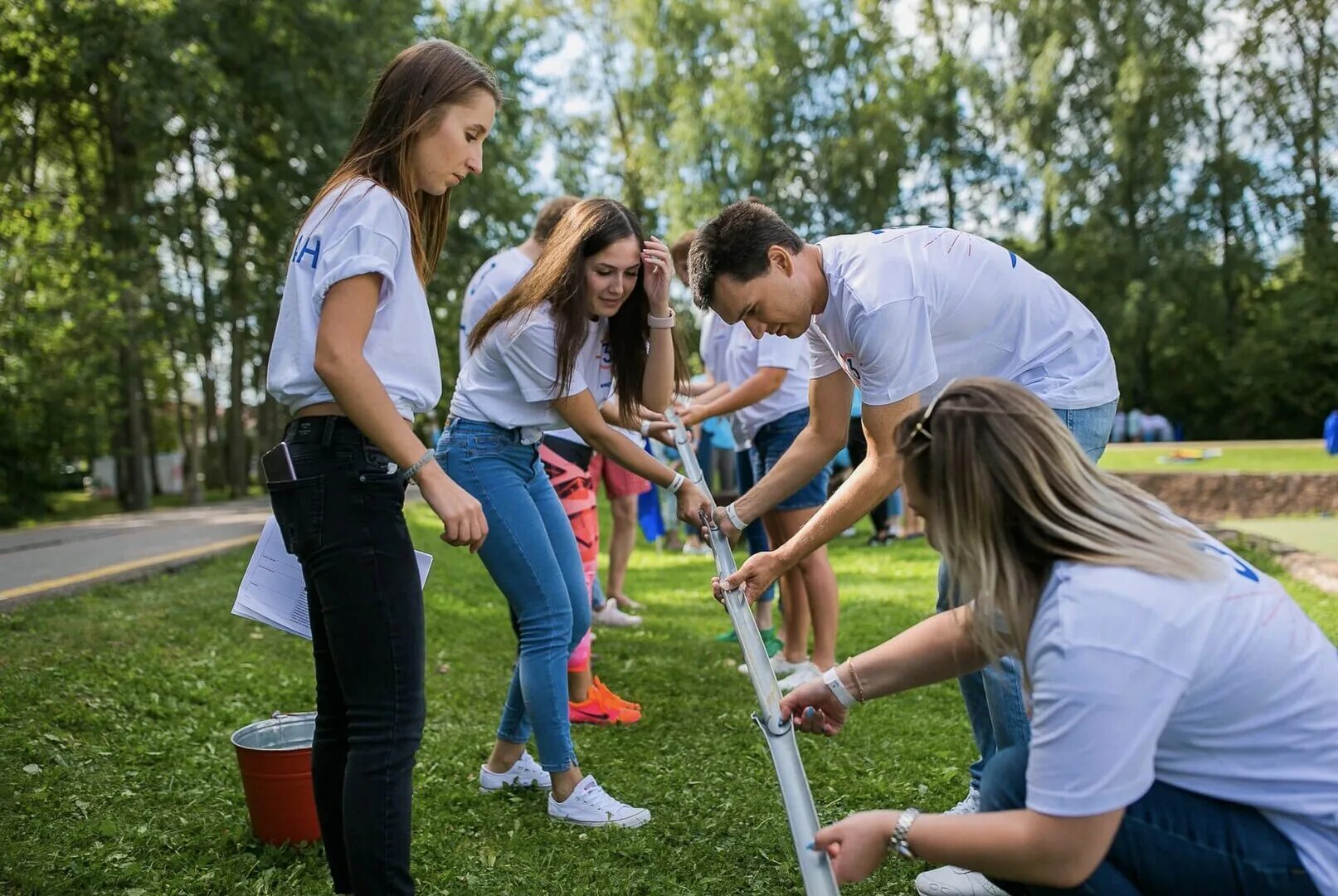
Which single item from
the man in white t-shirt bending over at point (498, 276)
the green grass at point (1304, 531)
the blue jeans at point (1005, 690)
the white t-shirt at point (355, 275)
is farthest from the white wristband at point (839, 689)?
the green grass at point (1304, 531)

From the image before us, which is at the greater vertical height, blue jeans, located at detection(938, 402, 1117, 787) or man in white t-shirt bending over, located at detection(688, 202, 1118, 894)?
man in white t-shirt bending over, located at detection(688, 202, 1118, 894)

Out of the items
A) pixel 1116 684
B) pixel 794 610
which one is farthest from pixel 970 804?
pixel 794 610

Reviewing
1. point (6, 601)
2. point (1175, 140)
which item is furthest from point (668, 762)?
point (1175, 140)

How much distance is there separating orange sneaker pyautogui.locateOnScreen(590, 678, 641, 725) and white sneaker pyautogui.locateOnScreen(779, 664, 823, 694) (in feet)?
2.12

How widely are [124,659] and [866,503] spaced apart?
3550 mm

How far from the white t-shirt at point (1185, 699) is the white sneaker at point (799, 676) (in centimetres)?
311

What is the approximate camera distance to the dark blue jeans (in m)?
2.22

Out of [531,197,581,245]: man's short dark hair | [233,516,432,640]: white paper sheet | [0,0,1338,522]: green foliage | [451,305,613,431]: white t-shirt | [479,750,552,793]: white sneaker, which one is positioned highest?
[0,0,1338,522]: green foliage

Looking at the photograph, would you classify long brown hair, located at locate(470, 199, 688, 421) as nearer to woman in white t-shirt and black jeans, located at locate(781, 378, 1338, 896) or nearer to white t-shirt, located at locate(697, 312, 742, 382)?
woman in white t-shirt and black jeans, located at locate(781, 378, 1338, 896)

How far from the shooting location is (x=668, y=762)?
3992 mm

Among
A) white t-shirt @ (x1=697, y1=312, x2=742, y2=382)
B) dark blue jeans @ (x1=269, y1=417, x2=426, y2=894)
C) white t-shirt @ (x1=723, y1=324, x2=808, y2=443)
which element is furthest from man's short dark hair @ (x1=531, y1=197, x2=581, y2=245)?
dark blue jeans @ (x1=269, y1=417, x2=426, y2=894)

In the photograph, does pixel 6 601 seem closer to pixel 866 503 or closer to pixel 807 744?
pixel 807 744

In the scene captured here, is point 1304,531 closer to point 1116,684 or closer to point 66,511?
point 1116,684

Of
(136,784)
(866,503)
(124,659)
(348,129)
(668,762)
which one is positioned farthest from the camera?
(348,129)
